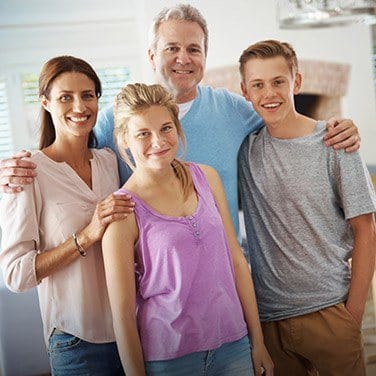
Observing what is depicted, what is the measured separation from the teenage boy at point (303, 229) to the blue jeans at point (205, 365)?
0.25 m

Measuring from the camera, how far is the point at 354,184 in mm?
1578

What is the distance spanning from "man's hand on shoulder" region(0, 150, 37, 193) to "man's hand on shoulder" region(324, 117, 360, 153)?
69cm

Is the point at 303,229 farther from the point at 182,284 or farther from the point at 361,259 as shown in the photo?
the point at 182,284

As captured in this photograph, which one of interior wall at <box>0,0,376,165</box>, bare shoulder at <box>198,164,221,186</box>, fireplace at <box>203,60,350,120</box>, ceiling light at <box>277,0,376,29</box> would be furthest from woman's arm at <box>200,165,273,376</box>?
fireplace at <box>203,60,350,120</box>

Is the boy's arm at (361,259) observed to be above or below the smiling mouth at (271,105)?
below

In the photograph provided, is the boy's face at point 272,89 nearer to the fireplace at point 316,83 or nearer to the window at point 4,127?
the window at point 4,127

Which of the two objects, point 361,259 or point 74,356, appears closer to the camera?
point 74,356

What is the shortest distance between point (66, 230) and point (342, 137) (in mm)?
672

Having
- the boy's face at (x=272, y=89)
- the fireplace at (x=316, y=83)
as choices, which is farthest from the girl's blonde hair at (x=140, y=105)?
the fireplace at (x=316, y=83)

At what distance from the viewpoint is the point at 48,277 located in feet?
4.99

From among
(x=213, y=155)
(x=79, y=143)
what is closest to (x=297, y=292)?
(x=213, y=155)

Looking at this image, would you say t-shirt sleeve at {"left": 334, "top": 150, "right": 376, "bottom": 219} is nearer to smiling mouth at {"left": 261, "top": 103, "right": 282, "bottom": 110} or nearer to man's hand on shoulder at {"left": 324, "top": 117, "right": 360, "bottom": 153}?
man's hand on shoulder at {"left": 324, "top": 117, "right": 360, "bottom": 153}

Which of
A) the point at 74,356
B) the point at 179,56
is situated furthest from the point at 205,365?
the point at 179,56

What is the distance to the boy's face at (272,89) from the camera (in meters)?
1.64
